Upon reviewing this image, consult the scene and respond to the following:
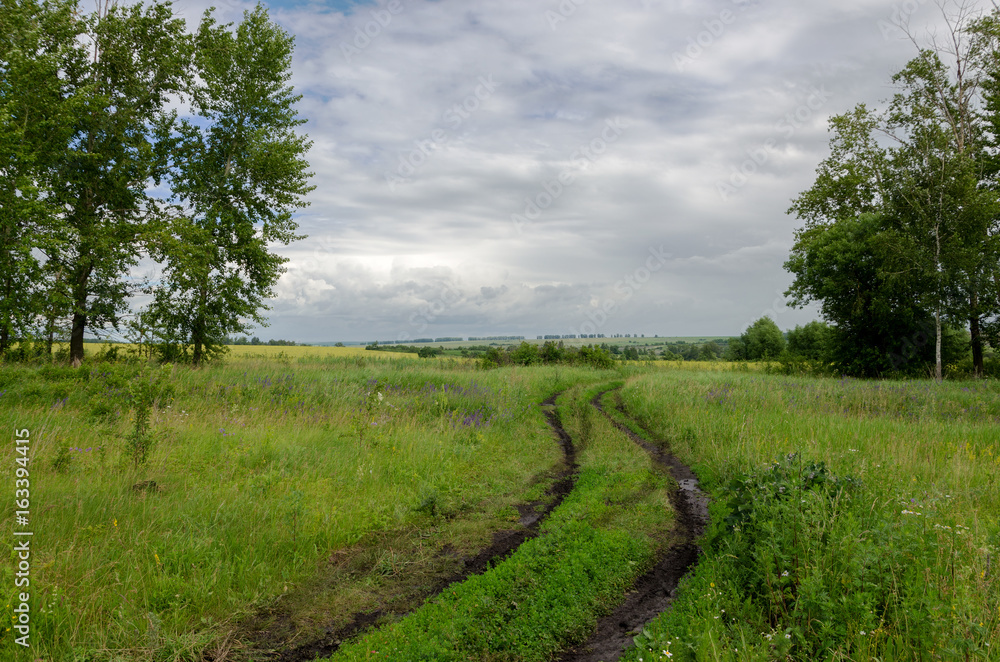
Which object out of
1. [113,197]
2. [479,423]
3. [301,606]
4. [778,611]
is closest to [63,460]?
[301,606]

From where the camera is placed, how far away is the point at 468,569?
557 cm

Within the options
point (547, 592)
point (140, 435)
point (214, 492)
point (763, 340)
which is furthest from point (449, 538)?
point (763, 340)

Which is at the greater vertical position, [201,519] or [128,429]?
[128,429]

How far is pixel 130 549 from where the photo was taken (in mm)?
4801

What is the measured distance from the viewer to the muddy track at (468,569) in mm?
4062

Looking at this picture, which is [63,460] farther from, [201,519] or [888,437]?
[888,437]

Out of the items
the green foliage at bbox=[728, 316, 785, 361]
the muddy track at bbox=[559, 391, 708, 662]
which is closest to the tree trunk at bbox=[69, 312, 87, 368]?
the muddy track at bbox=[559, 391, 708, 662]

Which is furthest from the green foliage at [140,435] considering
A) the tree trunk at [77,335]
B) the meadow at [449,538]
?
the tree trunk at [77,335]

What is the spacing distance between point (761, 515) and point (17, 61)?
22848 mm

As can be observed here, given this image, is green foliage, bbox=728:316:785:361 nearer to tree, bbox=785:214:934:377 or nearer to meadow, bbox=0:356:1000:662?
tree, bbox=785:214:934:377

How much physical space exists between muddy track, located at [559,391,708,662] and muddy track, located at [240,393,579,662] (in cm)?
163

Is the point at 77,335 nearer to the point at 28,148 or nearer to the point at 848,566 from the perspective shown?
the point at 28,148

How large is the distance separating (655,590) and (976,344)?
38.8m

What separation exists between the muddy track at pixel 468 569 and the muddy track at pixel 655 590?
163 centimetres
